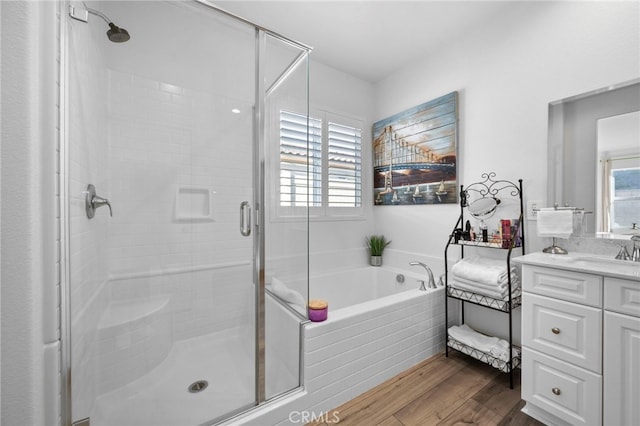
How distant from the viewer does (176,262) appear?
1.85 metres

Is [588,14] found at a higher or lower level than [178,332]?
higher

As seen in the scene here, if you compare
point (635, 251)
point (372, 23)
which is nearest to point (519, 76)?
point (372, 23)

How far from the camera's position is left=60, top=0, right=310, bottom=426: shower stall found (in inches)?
52.8

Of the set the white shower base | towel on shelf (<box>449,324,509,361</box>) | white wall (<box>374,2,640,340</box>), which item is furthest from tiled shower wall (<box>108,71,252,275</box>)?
white wall (<box>374,2,640,340</box>)

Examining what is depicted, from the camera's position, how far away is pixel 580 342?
1.21 meters

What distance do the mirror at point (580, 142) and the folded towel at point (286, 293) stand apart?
68.6 inches

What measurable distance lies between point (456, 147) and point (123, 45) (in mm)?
2518

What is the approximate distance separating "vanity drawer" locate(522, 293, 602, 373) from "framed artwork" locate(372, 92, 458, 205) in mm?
1070

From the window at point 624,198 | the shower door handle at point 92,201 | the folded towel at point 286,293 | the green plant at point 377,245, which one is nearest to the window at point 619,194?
the window at point 624,198

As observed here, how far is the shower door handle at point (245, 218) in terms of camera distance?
5.57 ft

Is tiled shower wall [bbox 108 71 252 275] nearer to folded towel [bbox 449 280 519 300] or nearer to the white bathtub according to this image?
the white bathtub

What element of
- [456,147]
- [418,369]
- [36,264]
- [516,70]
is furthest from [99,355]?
[516,70]

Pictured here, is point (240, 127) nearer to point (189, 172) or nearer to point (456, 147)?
point (189, 172)

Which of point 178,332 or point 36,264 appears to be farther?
point 178,332
